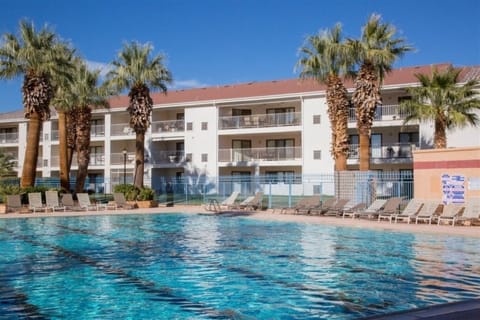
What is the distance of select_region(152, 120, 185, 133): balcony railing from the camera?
46.6m

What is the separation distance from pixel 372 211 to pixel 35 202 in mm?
15977

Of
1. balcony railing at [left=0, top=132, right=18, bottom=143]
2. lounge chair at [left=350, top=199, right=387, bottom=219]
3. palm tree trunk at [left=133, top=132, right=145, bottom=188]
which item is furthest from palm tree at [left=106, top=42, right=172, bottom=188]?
balcony railing at [left=0, top=132, right=18, bottom=143]

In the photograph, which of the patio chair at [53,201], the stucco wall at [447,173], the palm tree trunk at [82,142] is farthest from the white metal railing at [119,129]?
the stucco wall at [447,173]

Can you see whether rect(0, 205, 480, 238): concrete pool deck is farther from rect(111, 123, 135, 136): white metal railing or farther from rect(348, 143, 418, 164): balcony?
rect(111, 123, 135, 136): white metal railing

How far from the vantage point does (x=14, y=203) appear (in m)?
26.2

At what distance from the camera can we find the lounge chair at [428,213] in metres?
20.9

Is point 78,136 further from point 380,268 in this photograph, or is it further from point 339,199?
point 380,268

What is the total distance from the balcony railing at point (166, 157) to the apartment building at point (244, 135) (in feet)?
0.29

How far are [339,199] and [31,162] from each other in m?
16.0

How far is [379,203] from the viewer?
2322cm

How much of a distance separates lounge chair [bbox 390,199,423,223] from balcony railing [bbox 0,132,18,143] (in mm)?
43920

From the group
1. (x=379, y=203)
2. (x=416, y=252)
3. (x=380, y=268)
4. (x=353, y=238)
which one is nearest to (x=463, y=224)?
(x=379, y=203)

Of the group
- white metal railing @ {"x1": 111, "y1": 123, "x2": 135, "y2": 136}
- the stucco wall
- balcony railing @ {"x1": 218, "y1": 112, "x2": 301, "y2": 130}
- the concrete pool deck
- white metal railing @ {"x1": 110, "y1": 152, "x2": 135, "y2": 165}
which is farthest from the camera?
white metal railing @ {"x1": 111, "y1": 123, "x2": 135, "y2": 136}

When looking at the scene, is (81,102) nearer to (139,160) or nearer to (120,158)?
(139,160)
